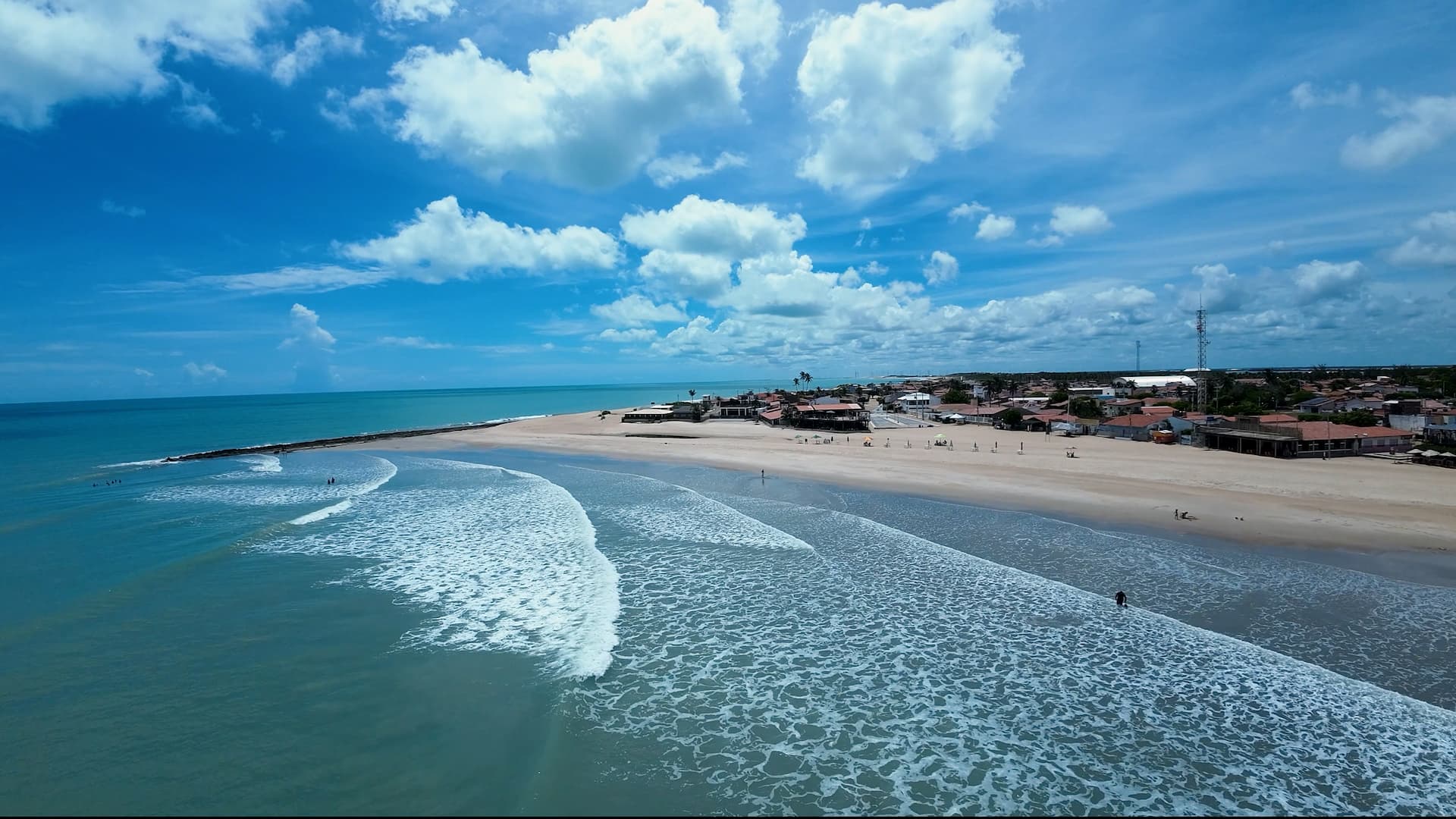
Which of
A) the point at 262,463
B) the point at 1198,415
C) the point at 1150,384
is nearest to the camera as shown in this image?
the point at 262,463

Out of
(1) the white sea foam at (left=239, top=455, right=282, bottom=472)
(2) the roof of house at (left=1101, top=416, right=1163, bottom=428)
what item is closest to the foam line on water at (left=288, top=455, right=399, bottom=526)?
(1) the white sea foam at (left=239, top=455, right=282, bottom=472)

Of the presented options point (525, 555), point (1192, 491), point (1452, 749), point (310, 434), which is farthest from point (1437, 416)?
point (310, 434)

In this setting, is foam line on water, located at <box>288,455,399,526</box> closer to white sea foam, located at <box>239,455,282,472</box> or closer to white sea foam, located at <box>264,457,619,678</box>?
white sea foam, located at <box>264,457,619,678</box>

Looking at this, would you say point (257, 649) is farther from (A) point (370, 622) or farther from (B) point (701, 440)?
(B) point (701, 440)

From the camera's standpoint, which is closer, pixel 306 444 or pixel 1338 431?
pixel 1338 431

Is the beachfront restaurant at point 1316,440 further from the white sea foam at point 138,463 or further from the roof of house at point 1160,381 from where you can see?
the roof of house at point 1160,381

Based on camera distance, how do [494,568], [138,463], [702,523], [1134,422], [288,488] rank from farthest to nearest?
[1134,422] → [138,463] → [288,488] → [702,523] → [494,568]

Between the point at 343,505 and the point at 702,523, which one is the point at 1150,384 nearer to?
the point at 702,523

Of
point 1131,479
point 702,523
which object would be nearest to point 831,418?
point 1131,479
